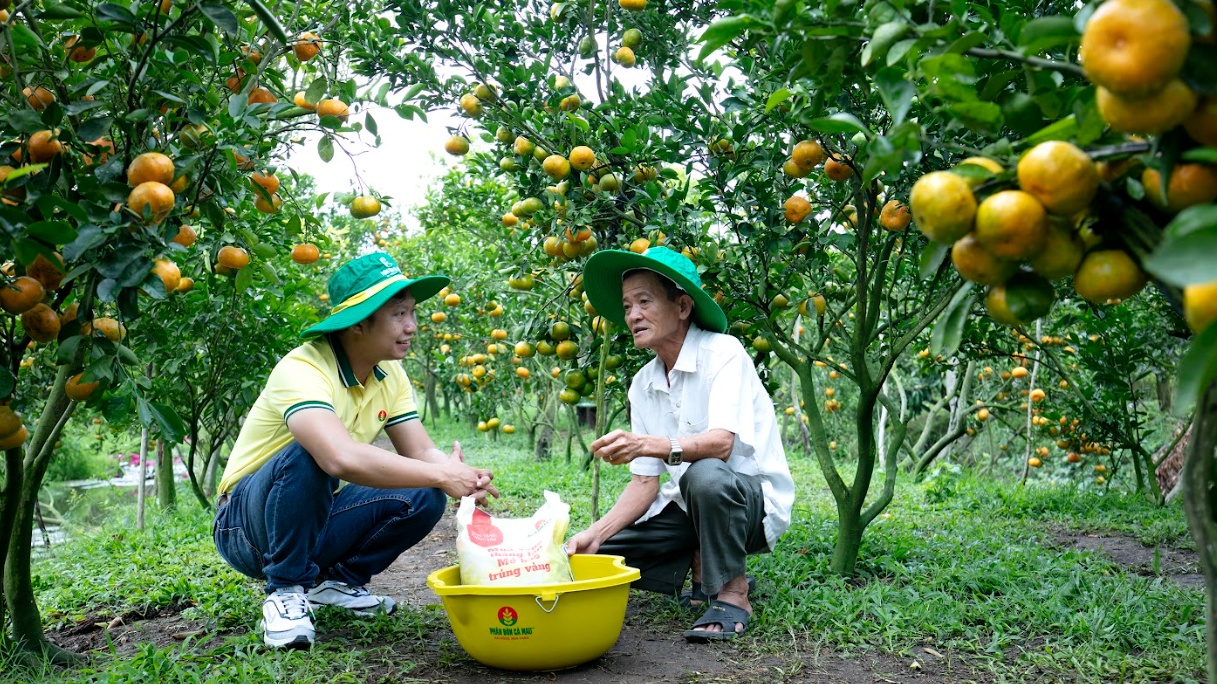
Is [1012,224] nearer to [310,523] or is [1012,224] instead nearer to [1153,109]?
[1153,109]

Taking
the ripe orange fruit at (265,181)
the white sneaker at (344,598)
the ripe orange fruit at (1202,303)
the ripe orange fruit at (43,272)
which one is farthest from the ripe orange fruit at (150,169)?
the ripe orange fruit at (1202,303)

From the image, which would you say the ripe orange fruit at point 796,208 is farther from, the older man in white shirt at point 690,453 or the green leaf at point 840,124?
the green leaf at point 840,124

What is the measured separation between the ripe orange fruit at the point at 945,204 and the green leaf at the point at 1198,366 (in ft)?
1.00

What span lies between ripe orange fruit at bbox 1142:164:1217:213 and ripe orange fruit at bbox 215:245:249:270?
2.27 meters

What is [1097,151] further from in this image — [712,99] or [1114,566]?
[1114,566]

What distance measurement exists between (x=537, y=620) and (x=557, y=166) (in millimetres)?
1799

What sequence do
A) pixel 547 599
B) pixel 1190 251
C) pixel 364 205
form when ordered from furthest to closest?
pixel 364 205
pixel 547 599
pixel 1190 251

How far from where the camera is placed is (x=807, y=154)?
2.71 m

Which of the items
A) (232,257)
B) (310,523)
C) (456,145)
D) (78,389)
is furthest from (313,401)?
(456,145)

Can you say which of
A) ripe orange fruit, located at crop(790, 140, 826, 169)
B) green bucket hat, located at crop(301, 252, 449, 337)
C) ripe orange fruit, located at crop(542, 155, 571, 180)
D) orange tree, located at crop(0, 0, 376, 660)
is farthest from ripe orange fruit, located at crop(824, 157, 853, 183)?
orange tree, located at crop(0, 0, 376, 660)

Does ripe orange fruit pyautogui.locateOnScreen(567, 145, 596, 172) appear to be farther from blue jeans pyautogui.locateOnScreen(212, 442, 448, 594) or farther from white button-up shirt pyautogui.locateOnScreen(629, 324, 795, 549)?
blue jeans pyautogui.locateOnScreen(212, 442, 448, 594)

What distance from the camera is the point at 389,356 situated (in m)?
2.72

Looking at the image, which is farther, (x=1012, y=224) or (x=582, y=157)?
(x=582, y=157)

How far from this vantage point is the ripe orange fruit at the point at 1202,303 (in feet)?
2.71
